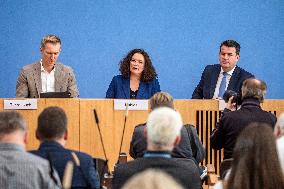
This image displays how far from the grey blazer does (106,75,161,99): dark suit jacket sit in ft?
1.16

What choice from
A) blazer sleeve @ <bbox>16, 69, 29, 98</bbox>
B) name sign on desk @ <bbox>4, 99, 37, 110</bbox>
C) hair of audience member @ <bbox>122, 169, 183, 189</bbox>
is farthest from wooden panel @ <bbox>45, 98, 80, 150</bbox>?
hair of audience member @ <bbox>122, 169, 183, 189</bbox>

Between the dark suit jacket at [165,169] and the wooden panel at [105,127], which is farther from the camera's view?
the wooden panel at [105,127]

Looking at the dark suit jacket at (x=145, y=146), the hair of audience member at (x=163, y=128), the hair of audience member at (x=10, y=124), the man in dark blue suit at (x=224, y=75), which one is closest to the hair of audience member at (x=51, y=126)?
the hair of audience member at (x=10, y=124)

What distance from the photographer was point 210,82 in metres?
5.98

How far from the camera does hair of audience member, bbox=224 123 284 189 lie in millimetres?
2738

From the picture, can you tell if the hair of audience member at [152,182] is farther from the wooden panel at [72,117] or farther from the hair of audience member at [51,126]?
the wooden panel at [72,117]

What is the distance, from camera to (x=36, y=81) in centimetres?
564

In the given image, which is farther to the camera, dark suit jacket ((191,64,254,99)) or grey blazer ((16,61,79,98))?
dark suit jacket ((191,64,254,99))

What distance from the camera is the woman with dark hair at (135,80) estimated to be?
5.75 m

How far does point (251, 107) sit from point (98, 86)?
10.4 feet

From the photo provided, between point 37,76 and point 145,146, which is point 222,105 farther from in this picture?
point 37,76

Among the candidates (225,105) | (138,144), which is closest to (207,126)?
(225,105)

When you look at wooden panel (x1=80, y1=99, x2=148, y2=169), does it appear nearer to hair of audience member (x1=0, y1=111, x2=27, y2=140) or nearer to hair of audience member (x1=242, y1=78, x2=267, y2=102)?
hair of audience member (x1=242, y1=78, x2=267, y2=102)

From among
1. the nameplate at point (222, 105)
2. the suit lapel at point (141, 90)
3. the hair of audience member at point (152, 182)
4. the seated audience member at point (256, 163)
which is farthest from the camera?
the suit lapel at point (141, 90)
